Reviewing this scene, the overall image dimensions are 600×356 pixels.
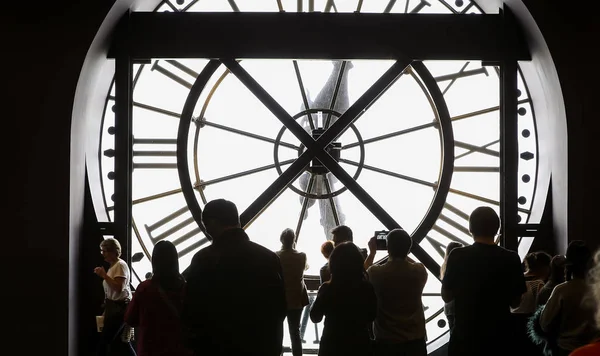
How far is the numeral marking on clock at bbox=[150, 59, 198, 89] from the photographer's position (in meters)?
4.82

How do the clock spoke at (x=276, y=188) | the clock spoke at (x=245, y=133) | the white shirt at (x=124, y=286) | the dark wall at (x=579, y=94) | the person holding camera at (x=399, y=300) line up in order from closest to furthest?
the person holding camera at (x=399, y=300) < the white shirt at (x=124, y=286) < the dark wall at (x=579, y=94) < the clock spoke at (x=276, y=188) < the clock spoke at (x=245, y=133)

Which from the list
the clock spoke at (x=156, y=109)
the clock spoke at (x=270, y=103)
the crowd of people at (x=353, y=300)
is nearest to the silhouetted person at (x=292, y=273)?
the crowd of people at (x=353, y=300)

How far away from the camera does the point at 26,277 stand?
402 cm

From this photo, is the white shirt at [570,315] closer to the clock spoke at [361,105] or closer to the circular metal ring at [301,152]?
the clock spoke at [361,105]

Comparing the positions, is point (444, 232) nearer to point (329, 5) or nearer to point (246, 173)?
point (246, 173)

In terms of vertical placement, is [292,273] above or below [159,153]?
below

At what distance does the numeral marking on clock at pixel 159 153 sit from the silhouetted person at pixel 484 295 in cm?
248

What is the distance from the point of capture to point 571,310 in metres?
2.79

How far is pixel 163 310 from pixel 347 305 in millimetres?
657

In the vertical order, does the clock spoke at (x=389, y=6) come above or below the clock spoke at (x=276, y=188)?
above

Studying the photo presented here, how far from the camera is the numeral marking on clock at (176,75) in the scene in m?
4.82

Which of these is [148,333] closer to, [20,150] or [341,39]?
[20,150]

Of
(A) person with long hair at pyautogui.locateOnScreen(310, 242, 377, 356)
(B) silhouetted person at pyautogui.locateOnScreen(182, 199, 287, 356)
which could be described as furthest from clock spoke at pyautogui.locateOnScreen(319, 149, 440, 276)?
(B) silhouetted person at pyautogui.locateOnScreen(182, 199, 287, 356)

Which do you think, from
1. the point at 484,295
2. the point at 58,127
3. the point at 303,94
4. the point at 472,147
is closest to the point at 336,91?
the point at 303,94
